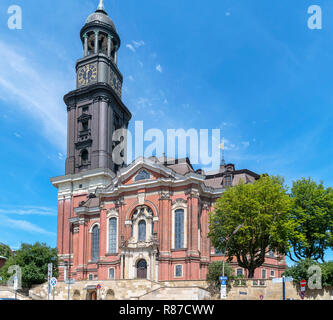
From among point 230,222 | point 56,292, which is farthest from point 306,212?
point 56,292

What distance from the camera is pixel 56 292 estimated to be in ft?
151

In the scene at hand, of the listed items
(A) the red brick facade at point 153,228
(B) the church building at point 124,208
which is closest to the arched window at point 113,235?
(B) the church building at point 124,208

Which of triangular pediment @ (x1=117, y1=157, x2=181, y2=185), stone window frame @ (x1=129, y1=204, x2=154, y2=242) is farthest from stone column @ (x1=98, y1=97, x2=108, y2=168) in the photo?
stone window frame @ (x1=129, y1=204, x2=154, y2=242)

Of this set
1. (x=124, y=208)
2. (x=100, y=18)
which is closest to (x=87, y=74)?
(x=100, y=18)

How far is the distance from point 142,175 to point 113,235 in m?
9.52

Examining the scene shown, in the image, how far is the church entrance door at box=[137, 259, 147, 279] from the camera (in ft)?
165

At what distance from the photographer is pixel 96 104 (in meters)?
71.9

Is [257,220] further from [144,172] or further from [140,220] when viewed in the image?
[144,172]

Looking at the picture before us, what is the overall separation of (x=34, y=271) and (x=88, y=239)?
32.9 feet

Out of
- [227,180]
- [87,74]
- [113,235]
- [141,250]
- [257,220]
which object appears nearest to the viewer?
[257,220]

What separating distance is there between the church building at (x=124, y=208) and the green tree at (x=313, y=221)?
6.71m

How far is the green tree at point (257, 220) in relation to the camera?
1534 inches

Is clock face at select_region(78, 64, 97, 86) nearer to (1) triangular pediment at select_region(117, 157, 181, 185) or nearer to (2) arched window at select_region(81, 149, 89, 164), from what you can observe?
(2) arched window at select_region(81, 149, 89, 164)

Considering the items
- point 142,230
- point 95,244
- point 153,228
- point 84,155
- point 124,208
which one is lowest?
point 95,244
